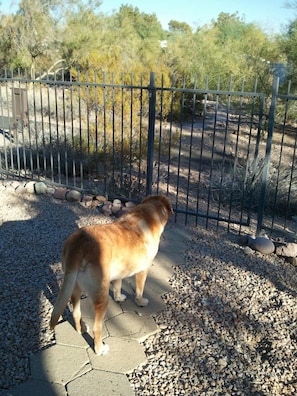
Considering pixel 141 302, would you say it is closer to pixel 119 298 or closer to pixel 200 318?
pixel 119 298

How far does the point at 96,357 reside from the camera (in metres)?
3.10

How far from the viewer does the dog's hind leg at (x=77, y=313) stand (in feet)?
10.5

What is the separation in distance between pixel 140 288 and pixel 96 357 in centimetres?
81

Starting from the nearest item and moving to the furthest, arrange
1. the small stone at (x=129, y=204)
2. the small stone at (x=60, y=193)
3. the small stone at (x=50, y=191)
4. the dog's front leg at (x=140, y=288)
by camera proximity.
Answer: the dog's front leg at (x=140, y=288), the small stone at (x=129, y=204), the small stone at (x=60, y=193), the small stone at (x=50, y=191)

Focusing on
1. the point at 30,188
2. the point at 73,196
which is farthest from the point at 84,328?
the point at 30,188

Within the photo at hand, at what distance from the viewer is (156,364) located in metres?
3.09

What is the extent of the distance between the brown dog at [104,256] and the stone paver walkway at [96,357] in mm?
119

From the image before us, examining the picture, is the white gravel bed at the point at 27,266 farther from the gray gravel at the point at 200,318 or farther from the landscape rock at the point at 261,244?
the landscape rock at the point at 261,244

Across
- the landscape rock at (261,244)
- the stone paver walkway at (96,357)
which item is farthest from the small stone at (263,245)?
the stone paver walkway at (96,357)

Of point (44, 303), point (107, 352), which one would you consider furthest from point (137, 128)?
point (107, 352)

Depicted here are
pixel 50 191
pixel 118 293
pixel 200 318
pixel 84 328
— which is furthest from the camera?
pixel 50 191

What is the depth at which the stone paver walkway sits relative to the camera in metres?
2.78

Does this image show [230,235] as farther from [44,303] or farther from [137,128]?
[137,128]

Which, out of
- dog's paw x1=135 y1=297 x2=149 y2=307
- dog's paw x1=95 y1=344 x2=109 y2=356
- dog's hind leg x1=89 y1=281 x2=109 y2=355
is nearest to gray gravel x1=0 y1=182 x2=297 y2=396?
dog's paw x1=135 y1=297 x2=149 y2=307
